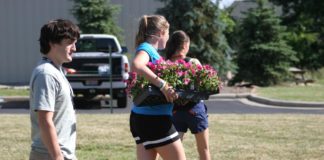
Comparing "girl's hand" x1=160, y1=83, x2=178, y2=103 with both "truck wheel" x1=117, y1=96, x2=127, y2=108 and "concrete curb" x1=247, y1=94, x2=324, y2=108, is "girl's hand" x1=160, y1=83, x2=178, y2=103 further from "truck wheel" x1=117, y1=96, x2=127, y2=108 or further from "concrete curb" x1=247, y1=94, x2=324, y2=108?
"concrete curb" x1=247, y1=94, x2=324, y2=108

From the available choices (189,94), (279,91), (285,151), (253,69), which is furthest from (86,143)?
(253,69)

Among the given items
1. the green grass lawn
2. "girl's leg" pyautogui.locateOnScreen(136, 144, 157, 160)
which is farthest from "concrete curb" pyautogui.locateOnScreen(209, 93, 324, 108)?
"girl's leg" pyautogui.locateOnScreen(136, 144, 157, 160)

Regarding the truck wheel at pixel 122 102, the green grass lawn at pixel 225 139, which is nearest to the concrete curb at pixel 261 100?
the truck wheel at pixel 122 102

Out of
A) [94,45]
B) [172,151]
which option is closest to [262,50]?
[94,45]

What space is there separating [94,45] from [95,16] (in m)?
8.89

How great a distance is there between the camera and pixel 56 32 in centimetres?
370

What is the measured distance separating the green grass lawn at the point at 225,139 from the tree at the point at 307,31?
21.6 meters

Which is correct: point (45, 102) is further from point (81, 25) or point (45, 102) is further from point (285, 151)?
point (81, 25)

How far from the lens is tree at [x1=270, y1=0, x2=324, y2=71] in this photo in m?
33.0

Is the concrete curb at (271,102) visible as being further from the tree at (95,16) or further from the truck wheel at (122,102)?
the tree at (95,16)

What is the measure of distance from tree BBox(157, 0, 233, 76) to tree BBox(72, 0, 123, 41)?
2394 mm

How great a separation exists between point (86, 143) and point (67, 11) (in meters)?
20.7

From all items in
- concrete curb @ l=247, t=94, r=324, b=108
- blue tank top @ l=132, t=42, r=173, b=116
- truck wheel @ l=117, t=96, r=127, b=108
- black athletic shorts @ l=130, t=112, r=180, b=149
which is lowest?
concrete curb @ l=247, t=94, r=324, b=108

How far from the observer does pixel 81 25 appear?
2717 cm
